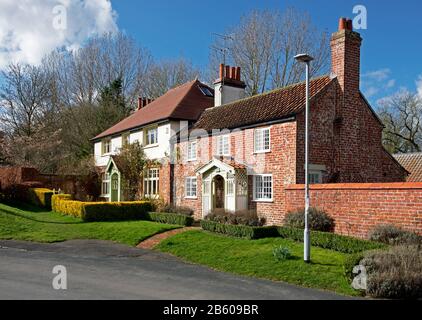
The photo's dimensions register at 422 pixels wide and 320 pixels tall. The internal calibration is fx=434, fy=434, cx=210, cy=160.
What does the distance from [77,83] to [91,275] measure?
4194cm

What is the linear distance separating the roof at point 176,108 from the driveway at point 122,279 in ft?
47.4

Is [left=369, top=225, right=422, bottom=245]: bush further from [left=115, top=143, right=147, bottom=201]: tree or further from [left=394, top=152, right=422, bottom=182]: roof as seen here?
[left=394, top=152, right=422, bottom=182]: roof

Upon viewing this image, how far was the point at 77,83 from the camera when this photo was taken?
5012 centimetres

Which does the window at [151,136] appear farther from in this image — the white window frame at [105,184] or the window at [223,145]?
the window at [223,145]

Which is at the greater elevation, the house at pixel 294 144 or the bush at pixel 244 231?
the house at pixel 294 144

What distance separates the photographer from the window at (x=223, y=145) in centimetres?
2344

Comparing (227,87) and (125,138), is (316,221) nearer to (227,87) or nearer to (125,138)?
(227,87)

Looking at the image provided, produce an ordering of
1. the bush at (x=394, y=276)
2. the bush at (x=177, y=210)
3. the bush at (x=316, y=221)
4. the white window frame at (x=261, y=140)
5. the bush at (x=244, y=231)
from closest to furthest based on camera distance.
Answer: the bush at (x=394, y=276)
the bush at (x=316, y=221)
the bush at (x=244, y=231)
the white window frame at (x=261, y=140)
the bush at (x=177, y=210)

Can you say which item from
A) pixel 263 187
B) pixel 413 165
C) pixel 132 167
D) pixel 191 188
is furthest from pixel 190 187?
pixel 413 165

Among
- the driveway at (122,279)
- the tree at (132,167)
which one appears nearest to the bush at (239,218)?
the driveway at (122,279)

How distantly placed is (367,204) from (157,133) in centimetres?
1771

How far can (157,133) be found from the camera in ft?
98.3
